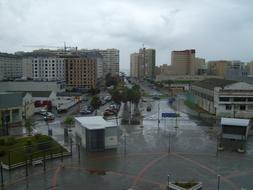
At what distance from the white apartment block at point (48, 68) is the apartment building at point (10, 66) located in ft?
72.9

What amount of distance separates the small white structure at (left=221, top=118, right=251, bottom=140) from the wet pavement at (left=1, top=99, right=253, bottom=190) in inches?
53.0

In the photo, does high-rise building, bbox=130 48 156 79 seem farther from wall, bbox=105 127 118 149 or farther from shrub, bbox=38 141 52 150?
shrub, bbox=38 141 52 150

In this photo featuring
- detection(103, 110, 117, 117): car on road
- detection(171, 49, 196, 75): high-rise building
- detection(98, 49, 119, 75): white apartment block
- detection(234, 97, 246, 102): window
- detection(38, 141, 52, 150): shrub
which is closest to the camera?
detection(38, 141, 52, 150): shrub

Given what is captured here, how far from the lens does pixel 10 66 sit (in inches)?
4451

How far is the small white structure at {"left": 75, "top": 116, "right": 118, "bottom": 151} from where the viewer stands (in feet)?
75.5

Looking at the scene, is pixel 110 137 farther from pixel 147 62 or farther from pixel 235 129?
pixel 147 62

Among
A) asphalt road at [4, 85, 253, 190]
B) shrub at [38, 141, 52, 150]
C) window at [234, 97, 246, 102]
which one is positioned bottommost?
asphalt road at [4, 85, 253, 190]

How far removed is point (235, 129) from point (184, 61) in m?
126

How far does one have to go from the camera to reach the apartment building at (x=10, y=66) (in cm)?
10688

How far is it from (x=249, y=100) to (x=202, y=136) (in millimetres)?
16108

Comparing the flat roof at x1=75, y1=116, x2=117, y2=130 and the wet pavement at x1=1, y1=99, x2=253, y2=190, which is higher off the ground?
the flat roof at x1=75, y1=116, x2=117, y2=130

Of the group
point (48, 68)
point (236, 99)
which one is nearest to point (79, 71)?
point (48, 68)

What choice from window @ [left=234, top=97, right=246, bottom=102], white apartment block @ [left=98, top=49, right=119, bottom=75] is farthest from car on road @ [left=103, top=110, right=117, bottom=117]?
white apartment block @ [left=98, top=49, right=119, bottom=75]

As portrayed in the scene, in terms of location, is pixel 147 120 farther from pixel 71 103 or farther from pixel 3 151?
pixel 3 151
